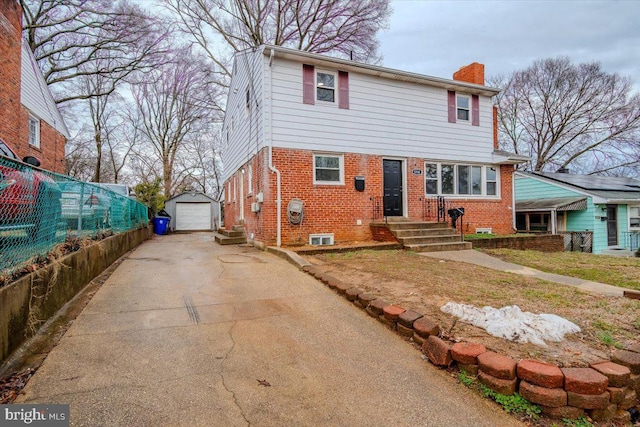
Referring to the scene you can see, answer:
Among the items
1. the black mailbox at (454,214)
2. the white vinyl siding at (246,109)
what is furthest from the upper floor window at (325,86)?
the black mailbox at (454,214)

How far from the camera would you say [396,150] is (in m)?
10.2

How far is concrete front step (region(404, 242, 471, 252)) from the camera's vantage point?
8.30m

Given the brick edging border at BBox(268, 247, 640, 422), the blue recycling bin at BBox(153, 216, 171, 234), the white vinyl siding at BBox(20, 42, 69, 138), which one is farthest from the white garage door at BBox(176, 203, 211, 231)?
the brick edging border at BBox(268, 247, 640, 422)

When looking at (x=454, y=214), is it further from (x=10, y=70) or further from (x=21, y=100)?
(x=21, y=100)

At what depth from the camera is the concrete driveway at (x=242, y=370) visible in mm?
1951

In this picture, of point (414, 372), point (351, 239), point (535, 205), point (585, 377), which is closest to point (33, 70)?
point (351, 239)

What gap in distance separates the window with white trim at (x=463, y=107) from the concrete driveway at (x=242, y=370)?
9.94 m

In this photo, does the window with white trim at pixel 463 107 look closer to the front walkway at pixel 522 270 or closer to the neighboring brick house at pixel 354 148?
the neighboring brick house at pixel 354 148

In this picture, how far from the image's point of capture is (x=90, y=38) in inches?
652

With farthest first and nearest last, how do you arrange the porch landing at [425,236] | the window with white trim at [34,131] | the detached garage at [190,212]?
the detached garage at [190,212] → the window with white trim at [34,131] → the porch landing at [425,236]

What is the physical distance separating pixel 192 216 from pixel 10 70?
11.4m

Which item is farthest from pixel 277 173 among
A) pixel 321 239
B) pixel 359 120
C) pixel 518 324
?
pixel 518 324

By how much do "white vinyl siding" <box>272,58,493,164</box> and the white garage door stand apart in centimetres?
1404

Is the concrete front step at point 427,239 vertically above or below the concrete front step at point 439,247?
above
